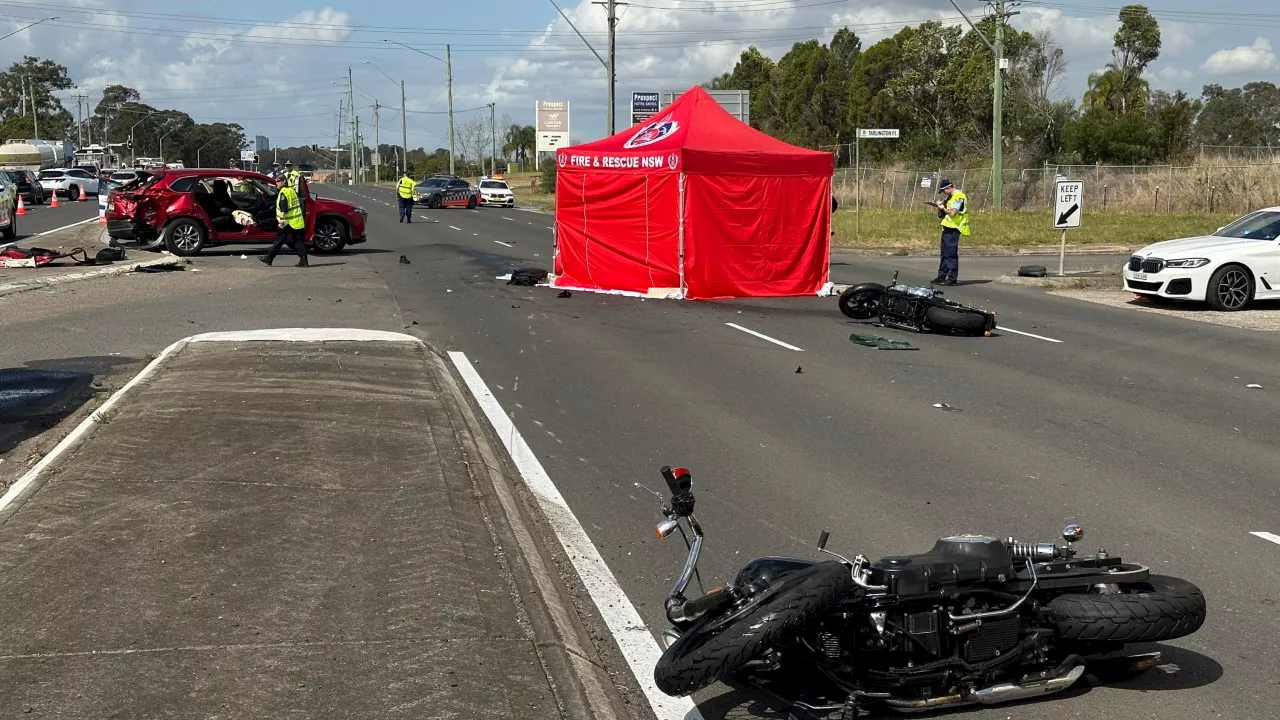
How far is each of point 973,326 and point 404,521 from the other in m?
9.93

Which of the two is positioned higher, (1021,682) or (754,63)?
(754,63)

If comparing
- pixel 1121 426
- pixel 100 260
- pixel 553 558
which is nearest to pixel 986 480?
pixel 1121 426

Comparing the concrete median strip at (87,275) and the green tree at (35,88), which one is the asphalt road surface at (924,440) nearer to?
the concrete median strip at (87,275)

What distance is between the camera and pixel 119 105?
5901 inches

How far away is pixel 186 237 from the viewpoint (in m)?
25.9

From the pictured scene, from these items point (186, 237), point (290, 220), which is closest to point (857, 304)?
point (290, 220)

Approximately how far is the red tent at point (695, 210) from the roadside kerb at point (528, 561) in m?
9.11

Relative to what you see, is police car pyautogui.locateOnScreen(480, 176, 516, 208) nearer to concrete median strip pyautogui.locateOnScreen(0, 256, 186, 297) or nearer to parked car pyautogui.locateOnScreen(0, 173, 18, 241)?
parked car pyautogui.locateOnScreen(0, 173, 18, 241)

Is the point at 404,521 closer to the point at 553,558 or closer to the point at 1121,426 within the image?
the point at 553,558

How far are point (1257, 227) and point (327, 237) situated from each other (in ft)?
57.5

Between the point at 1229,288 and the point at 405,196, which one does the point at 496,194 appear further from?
the point at 1229,288

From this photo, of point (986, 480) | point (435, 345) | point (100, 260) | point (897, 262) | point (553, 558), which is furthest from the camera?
point (897, 262)

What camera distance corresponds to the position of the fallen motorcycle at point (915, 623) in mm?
4359

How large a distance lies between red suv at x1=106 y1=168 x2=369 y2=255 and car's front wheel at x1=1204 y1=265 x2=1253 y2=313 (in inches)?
649
